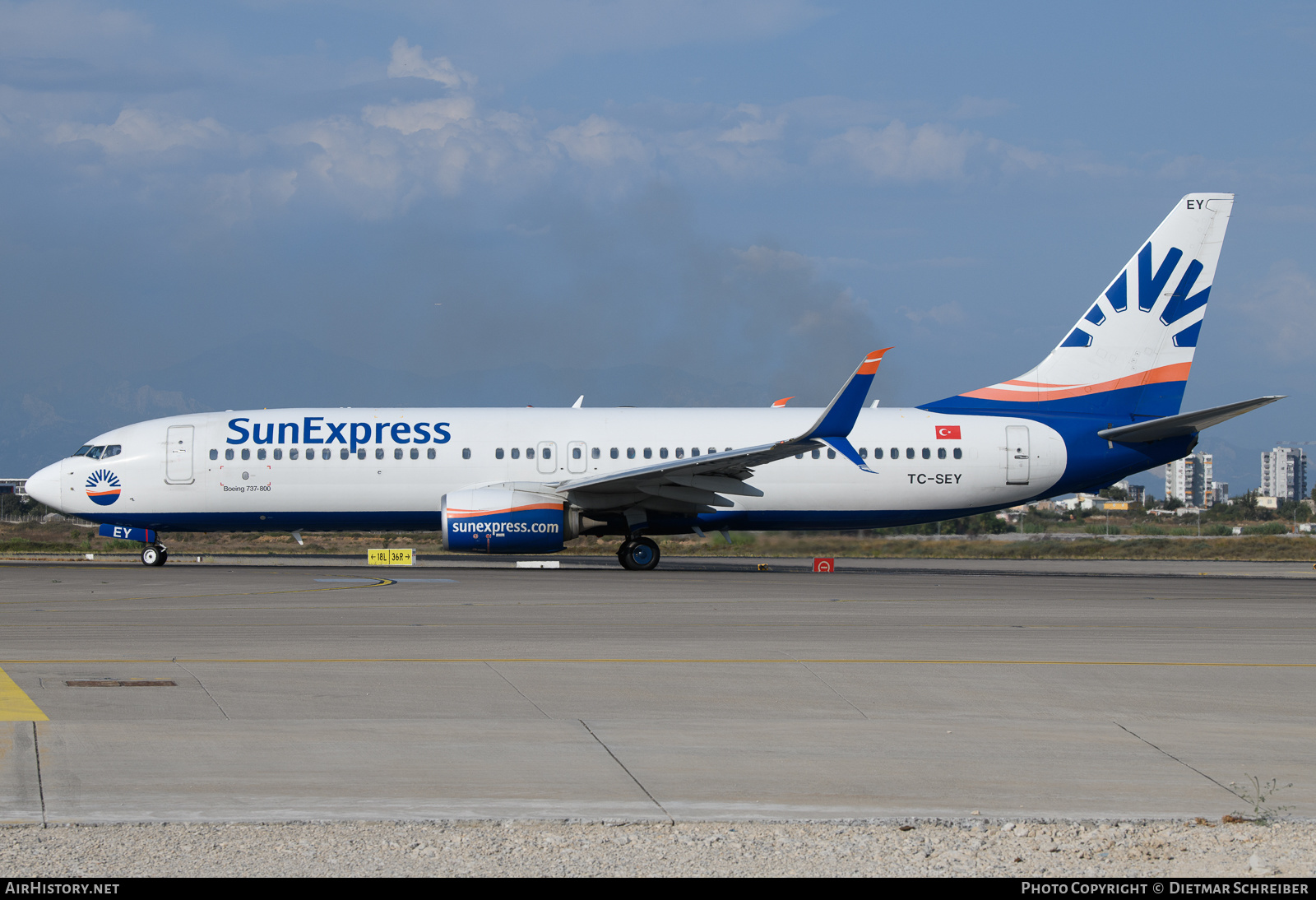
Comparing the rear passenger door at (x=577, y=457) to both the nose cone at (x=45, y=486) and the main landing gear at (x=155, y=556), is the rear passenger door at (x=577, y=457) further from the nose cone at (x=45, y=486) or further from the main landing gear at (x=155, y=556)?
the nose cone at (x=45, y=486)

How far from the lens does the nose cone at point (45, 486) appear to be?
27.5m

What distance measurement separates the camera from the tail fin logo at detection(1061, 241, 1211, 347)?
28.5m

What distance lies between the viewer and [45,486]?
27.5 m

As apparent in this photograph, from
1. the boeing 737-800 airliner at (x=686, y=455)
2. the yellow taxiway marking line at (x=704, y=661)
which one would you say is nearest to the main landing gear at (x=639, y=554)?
the boeing 737-800 airliner at (x=686, y=455)

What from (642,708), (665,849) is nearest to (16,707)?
(642,708)

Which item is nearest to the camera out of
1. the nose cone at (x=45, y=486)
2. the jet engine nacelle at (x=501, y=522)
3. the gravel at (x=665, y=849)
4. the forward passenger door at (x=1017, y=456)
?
the gravel at (x=665, y=849)

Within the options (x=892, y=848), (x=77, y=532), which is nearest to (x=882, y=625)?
(x=892, y=848)

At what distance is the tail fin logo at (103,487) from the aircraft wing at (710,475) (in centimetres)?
1054

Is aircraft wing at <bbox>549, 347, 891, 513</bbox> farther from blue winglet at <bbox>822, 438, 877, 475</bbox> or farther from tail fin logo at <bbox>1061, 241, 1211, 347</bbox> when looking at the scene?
tail fin logo at <bbox>1061, 241, 1211, 347</bbox>

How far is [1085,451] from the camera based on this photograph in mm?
28047

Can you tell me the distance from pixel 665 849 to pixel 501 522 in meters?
19.7

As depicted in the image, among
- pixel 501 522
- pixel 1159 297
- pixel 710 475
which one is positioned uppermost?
pixel 1159 297

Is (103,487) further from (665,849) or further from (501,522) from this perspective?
(665,849)

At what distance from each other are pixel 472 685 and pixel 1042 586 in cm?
1579
